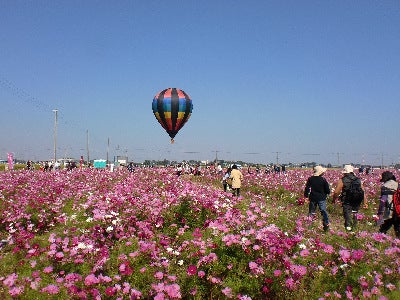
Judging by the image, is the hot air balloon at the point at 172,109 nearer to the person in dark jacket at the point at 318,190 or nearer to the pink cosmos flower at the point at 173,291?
the person in dark jacket at the point at 318,190

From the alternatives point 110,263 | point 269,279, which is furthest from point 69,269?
point 269,279

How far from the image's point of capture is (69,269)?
557cm

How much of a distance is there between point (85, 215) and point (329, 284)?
21.4 ft

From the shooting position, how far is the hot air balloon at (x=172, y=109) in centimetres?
2458

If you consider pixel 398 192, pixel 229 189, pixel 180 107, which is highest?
pixel 180 107

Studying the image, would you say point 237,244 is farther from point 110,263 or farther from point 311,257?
point 110,263

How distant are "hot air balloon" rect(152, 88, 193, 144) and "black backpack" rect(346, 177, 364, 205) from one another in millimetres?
16588

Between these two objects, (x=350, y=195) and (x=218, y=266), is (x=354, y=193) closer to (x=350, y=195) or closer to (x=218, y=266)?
(x=350, y=195)

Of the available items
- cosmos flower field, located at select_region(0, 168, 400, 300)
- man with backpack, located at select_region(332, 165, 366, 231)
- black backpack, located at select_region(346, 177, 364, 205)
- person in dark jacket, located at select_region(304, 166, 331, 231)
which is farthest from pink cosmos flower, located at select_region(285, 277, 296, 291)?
person in dark jacket, located at select_region(304, 166, 331, 231)

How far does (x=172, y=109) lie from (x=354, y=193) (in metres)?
16.8

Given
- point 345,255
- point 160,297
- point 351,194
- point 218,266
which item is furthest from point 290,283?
point 351,194

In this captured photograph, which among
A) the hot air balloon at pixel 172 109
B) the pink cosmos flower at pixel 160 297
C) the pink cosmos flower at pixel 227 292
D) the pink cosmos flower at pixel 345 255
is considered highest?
the hot air balloon at pixel 172 109

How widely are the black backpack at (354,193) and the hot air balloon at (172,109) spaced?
1659cm

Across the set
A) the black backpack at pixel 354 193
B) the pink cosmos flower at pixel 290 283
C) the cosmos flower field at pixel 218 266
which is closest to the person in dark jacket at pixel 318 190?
the black backpack at pixel 354 193
